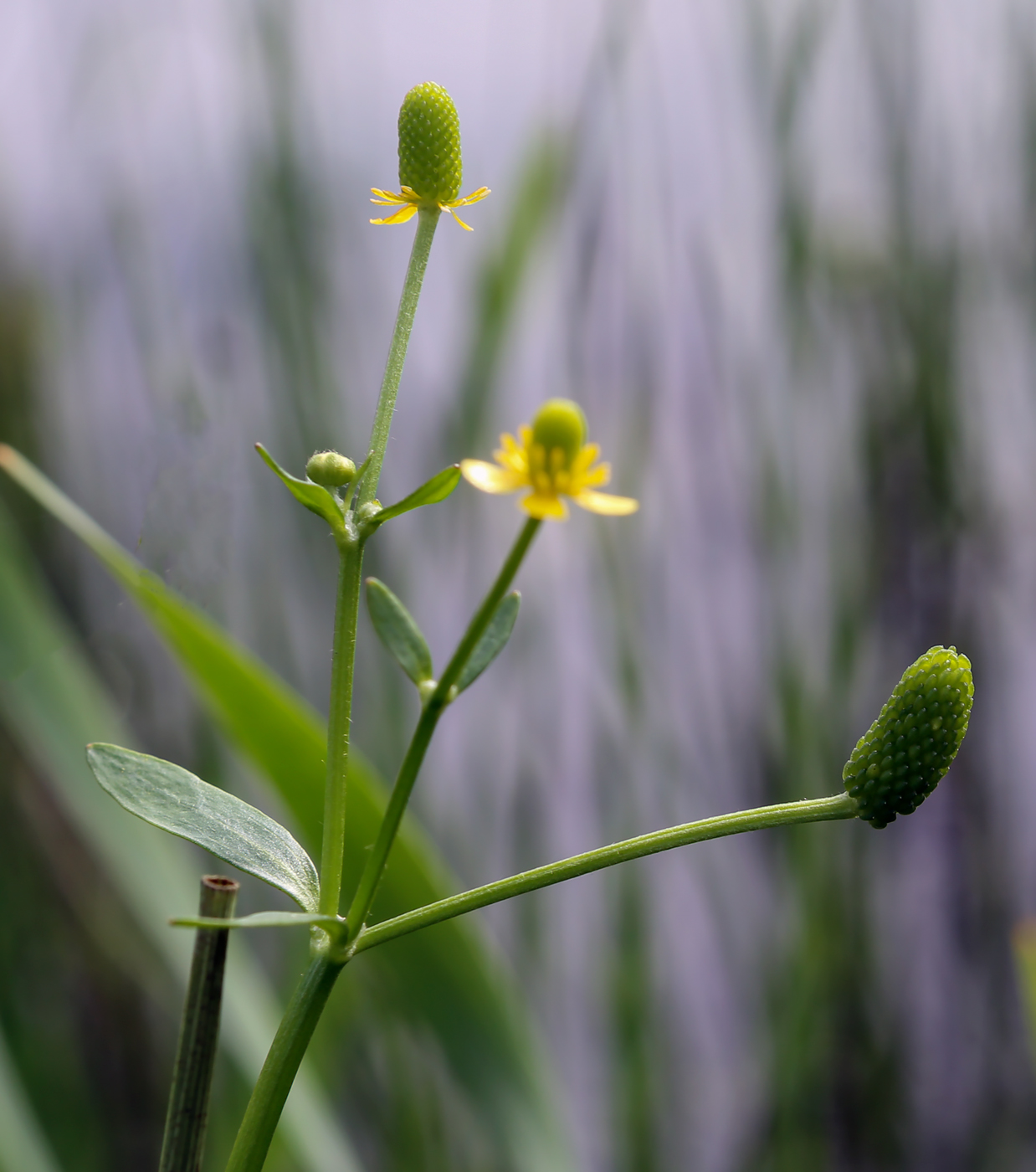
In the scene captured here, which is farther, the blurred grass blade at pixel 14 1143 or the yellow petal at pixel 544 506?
the blurred grass blade at pixel 14 1143

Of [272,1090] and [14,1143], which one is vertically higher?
[272,1090]

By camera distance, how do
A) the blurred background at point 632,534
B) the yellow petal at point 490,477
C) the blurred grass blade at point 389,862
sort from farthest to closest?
1. the blurred background at point 632,534
2. the blurred grass blade at point 389,862
3. the yellow petal at point 490,477

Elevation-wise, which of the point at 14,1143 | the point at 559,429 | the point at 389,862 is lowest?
the point at 14,1143

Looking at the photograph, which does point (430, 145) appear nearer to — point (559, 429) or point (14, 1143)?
point (559, 429)

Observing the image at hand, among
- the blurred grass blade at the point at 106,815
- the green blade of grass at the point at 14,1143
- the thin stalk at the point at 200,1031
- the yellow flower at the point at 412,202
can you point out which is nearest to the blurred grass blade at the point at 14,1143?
the green blade of grass at the point at 14,1143

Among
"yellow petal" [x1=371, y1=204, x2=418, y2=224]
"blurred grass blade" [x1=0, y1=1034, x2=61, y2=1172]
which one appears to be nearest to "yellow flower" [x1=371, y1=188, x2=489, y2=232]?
"yellow petal" [x1=371, y1=204, x2=418, y2=224]

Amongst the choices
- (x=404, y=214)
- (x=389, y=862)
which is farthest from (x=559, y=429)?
(x=389, y=862)

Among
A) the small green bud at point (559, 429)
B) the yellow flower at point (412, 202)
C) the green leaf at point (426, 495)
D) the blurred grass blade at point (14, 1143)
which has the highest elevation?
the yellow flower at point (412, 202)

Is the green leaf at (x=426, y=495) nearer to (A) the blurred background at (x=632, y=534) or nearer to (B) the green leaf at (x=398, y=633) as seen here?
(B) the green leaf at (x=398, y=633)

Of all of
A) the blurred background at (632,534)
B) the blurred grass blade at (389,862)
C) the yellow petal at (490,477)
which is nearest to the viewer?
the yellow petal at (490,477)
